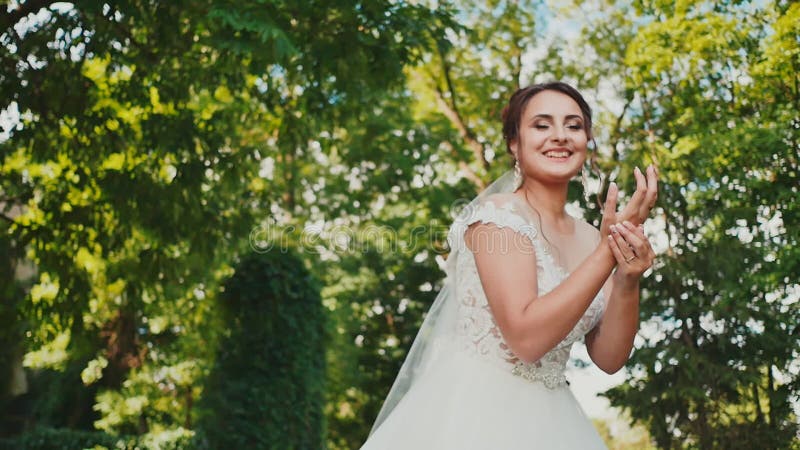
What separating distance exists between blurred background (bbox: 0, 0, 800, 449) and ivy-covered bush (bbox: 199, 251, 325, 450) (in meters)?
0.04

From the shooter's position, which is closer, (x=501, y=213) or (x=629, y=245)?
(x=629, y=245)

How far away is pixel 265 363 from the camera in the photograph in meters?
13.5

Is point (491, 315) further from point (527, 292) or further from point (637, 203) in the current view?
point (637, 203)

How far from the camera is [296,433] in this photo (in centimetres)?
1376

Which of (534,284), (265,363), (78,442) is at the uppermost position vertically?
(265,363)

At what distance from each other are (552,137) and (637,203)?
24.1 inches

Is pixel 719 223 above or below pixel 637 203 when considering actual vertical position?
above

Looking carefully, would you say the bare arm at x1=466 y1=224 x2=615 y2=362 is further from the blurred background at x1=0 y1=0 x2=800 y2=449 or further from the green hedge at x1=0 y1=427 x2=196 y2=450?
the green hedge at x1=0 y1=427 x2=196 y2=450

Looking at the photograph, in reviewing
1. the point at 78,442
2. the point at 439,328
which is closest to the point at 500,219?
the point at 439,328

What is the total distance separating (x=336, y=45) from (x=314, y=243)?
12959 mm

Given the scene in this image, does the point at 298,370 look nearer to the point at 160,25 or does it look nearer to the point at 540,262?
the point at 160,25

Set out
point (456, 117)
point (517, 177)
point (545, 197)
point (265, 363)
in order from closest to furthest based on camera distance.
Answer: point (545, 197)
point (517, 177)
point (265, 363)
point (456, 117)

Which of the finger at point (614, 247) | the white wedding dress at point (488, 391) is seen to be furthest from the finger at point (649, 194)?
the white wedding dress at point (488, 391)

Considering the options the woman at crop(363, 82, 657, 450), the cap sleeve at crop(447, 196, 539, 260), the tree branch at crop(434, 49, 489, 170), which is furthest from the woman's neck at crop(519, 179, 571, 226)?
the tree branch at crop(434, 49, 489, 170)
